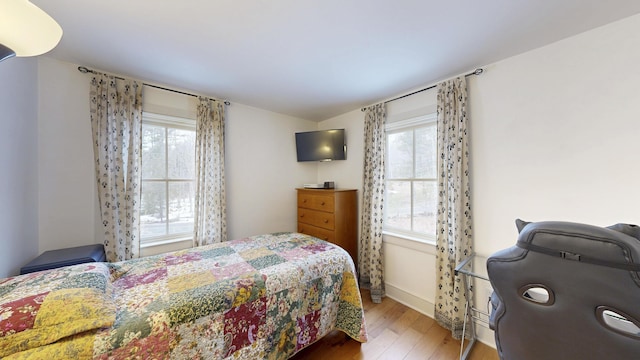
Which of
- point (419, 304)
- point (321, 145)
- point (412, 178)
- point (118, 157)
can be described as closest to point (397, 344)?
point (419, 304)

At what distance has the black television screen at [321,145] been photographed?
10.1 feet

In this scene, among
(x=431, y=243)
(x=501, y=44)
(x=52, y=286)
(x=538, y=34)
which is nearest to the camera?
(x=52, y=286)

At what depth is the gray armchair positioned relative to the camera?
2.32 ft

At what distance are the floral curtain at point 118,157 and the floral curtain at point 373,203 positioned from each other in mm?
2562

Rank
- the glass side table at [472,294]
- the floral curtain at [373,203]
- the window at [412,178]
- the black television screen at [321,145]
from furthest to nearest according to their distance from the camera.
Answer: the black television screen at [321,145] → the floral curtain at [373,203] → the window at [412,178] → the glass side table at [472,294]

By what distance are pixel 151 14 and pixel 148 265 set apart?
1727 millimetres

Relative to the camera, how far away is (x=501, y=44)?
1.58 metres

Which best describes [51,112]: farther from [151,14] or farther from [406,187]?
[406,187]

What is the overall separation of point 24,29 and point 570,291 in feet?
6.98

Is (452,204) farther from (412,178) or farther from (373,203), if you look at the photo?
(373,203)

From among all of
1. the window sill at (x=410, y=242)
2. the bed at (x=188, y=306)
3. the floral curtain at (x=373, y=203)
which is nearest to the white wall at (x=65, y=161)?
the bed at (x=188, y=306)

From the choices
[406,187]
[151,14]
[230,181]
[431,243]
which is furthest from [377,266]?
[151,14]

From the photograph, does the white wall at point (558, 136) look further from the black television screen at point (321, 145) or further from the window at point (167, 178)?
the window at point (167, 178)

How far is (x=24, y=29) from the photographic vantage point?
2.21 ft
